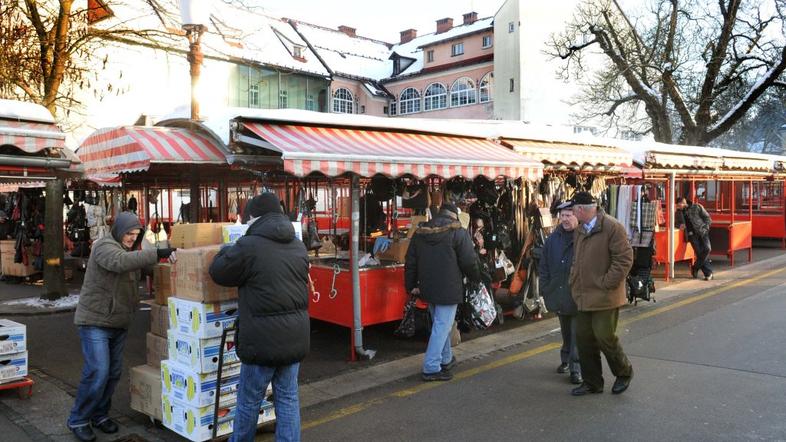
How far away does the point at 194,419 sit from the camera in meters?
4.18

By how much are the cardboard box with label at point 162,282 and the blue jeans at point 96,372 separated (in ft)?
1.24

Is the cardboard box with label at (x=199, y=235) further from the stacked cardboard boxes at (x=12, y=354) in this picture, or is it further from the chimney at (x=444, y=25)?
the chimney at (x=444, y=25)

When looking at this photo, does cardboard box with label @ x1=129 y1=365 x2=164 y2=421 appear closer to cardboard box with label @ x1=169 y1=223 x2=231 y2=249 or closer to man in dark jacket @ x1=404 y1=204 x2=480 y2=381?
cardboard box with label @ x1=169 y1=223 x2=231 y2=249

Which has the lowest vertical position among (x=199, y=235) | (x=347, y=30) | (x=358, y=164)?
(x=199, y=235)

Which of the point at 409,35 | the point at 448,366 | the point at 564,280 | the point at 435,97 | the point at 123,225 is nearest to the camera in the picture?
the point at 123,225

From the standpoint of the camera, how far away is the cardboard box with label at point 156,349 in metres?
4.66

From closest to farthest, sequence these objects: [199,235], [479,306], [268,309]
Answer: [268,309], [199,235], [479,306]

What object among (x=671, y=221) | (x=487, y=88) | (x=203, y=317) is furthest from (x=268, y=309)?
(x=487, y=88)

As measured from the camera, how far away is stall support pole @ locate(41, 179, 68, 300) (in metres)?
10.3

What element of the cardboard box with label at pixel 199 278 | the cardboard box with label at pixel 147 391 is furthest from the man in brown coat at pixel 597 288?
the cardboard box with label at pixel 147 391

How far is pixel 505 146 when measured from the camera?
27.5 ft

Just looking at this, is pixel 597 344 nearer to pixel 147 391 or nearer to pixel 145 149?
pixel 147 391

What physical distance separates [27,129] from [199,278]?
2.25m

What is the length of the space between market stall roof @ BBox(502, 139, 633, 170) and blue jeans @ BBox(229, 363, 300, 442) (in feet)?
17.6
